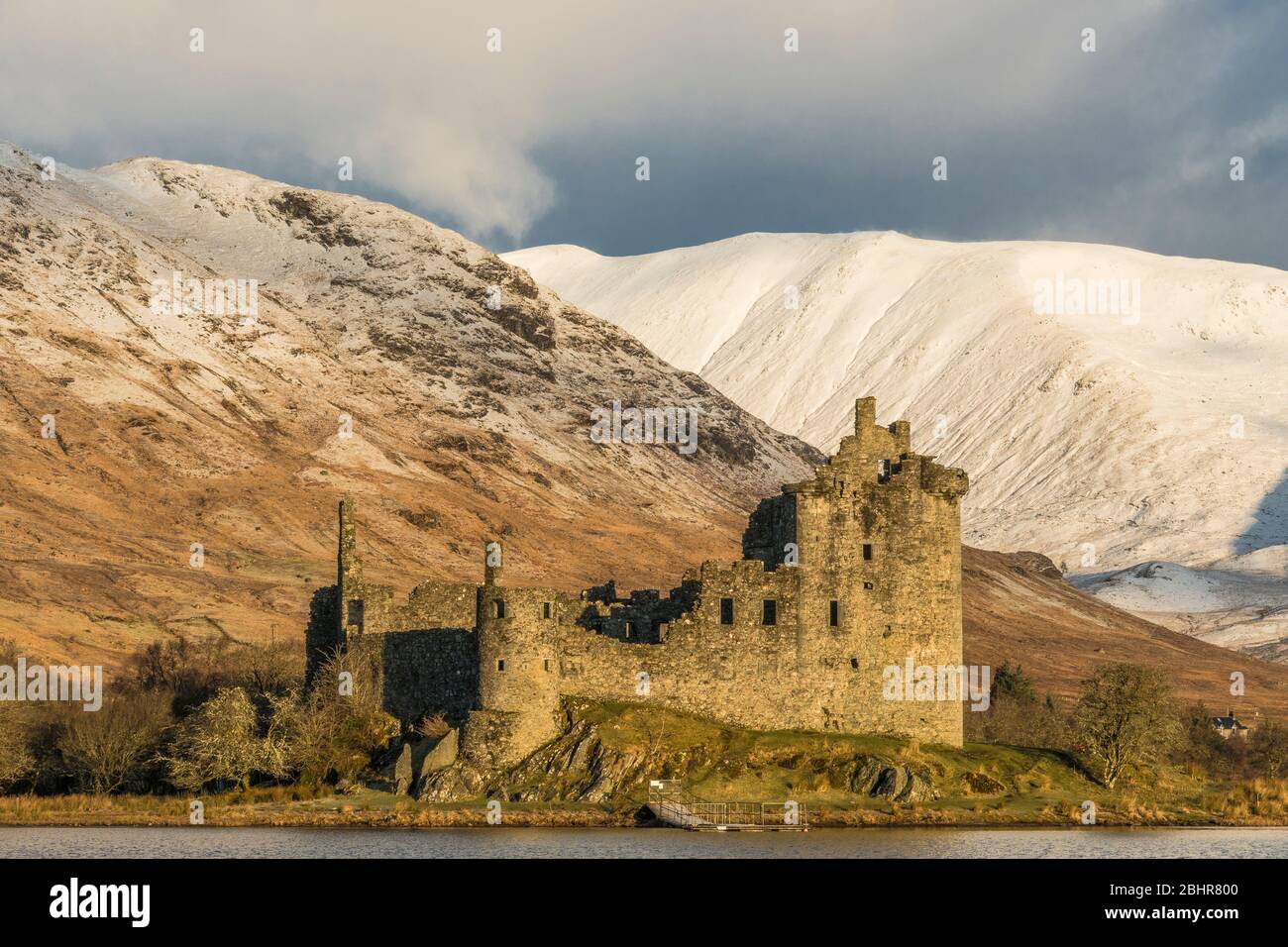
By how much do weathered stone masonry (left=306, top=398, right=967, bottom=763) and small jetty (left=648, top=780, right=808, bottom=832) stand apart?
436 centimetres

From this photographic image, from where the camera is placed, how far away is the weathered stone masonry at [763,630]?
2963 inches

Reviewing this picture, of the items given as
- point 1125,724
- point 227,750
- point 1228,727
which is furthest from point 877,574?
point 1228,727

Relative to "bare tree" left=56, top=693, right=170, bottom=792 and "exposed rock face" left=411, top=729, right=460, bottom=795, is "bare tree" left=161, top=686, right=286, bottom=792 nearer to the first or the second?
"bare tree" left=56, top=693, right=170, bottom=792

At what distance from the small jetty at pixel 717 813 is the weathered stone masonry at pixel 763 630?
4.36m

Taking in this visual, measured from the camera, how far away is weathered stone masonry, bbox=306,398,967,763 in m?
75.2

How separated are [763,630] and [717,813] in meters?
8.31

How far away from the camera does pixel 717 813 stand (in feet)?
236

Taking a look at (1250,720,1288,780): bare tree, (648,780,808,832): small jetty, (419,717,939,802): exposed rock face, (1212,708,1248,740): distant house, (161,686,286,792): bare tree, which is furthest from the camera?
(1212,708,1248,740): distant house

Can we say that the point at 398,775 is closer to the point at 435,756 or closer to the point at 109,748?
the point at 435,756

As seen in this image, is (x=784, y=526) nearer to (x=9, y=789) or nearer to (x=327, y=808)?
(x=327, y=808)

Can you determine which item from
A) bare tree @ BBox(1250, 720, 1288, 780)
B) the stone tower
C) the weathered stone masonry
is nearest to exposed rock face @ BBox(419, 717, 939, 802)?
the weathered stone masonry

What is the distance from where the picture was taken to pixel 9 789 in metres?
82.6
